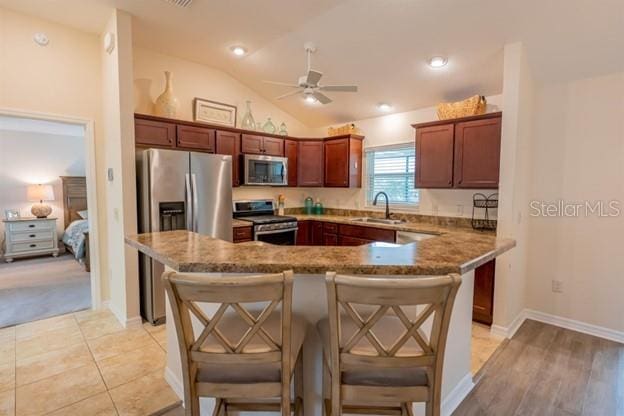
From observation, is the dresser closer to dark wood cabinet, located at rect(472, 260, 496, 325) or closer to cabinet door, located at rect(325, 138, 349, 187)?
cabinet door, located at rect(325, 138, 349, 187)

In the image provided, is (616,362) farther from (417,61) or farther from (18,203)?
(18,203)

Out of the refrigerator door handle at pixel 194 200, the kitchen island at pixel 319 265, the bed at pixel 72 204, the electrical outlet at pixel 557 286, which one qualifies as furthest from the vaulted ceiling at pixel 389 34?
the bed at pixel 72 204

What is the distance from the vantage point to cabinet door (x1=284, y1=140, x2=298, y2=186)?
190 inches

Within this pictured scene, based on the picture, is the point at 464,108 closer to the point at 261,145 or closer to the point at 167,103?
the point at 261,145

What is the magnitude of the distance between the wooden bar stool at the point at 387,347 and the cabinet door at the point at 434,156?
9.00 feet

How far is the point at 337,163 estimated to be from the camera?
15.7ft

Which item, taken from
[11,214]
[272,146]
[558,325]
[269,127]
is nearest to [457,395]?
[558,325]

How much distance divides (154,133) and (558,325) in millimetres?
4781

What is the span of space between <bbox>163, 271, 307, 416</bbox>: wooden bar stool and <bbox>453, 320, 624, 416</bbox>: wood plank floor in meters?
1.46

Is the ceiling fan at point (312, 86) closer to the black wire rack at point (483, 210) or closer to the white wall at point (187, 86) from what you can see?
the white wall at point (187, 86)

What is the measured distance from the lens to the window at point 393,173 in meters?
4.45

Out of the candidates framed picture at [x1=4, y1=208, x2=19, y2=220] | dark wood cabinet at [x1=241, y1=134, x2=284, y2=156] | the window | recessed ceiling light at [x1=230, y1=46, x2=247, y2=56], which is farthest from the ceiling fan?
framed picture at [x1=4, y1=208, x2=19, y2=220]

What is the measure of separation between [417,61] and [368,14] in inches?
31.7

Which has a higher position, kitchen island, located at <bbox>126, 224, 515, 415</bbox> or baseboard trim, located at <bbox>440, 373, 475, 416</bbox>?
kitchen island, located at <bbox>126, 224, 515, 415</bbox>
